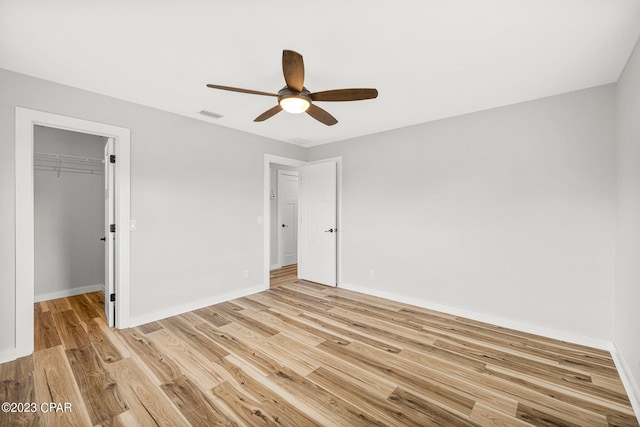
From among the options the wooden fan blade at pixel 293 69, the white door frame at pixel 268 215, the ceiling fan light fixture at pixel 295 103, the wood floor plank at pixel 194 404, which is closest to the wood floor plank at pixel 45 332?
the wood floor plank at pixel 194 404

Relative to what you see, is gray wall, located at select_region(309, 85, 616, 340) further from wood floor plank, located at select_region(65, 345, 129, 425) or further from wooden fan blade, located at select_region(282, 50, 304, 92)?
wood floor plank, located at select_region(65, 345, 129, 425)

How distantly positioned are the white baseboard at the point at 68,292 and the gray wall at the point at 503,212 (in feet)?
13.7

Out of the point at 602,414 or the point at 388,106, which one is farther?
the point at 388,106

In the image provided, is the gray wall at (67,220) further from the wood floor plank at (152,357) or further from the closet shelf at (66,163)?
the wood floor plank at (152,357)

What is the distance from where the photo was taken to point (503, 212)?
10.3ft

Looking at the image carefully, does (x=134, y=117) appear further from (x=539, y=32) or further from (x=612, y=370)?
(x=612, y=370)

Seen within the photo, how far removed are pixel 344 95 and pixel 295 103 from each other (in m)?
0.38

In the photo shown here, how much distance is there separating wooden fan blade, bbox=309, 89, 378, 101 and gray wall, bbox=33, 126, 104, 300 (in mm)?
4102

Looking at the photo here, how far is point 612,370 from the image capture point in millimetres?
2283

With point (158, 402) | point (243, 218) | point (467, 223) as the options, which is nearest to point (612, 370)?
point (467, 223)

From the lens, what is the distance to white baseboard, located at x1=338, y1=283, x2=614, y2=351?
268 centimetres

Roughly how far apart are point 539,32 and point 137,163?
375cm

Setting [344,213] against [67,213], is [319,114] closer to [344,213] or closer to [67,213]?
[344,213]

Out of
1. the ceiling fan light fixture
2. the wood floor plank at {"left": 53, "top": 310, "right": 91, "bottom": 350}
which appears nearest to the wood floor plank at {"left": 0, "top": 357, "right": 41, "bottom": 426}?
the wood floor plank at {"left": 53, "top": 310, "right": 91, "bottom": 350}
